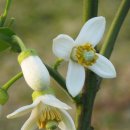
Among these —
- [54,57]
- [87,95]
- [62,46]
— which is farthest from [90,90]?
[54,57]

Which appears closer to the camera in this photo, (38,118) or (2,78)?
(38,118)

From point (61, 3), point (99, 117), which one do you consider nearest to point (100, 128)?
point (99, 117)

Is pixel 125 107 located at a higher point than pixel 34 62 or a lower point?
lower

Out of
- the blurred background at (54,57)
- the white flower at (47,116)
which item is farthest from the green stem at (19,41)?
the blurred background at (54,57)

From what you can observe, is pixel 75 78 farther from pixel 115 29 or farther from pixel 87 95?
pixel 115 29

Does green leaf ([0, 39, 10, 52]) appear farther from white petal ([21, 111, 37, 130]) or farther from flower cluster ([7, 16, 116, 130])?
white petal ([21, 111, 37, 130])

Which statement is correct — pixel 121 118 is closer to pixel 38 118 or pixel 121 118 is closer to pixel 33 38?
pixel 33 38
